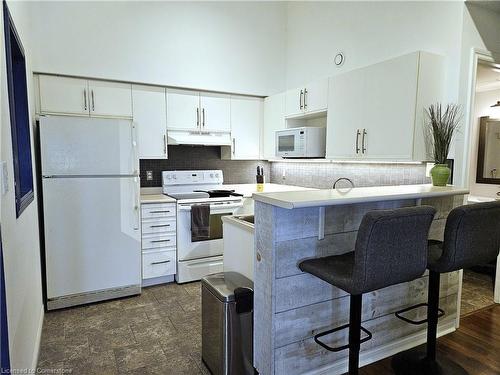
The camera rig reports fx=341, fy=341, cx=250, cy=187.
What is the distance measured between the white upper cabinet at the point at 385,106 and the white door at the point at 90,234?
2015 mm

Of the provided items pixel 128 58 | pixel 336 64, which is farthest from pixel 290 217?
pixel 128 58

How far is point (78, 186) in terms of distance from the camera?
2930 mm

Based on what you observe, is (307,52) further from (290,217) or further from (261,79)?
(290,217)

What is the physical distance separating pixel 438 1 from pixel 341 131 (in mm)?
1243

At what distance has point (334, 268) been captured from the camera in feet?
5.48

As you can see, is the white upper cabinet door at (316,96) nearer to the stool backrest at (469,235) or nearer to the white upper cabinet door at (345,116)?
the white upper cabinet door at (345,116)

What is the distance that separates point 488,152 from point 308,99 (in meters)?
2.62

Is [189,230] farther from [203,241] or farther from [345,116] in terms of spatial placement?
[345,116]

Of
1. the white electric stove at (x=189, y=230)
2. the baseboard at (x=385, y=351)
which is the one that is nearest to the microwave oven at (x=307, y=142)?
the white electric stove at (x=189, y=230)

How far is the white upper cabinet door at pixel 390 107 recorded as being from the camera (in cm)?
260

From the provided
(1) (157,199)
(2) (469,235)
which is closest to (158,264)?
(1) (157,199)

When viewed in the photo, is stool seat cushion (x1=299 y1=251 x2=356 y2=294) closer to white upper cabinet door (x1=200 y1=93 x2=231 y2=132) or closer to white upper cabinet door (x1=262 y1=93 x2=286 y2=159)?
white upper cabinet door (x1=262 y1=93 x2=286 y2=159)

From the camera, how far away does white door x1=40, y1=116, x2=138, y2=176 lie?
282 cm

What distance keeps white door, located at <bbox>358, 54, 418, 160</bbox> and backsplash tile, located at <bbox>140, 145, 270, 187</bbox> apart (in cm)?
202
